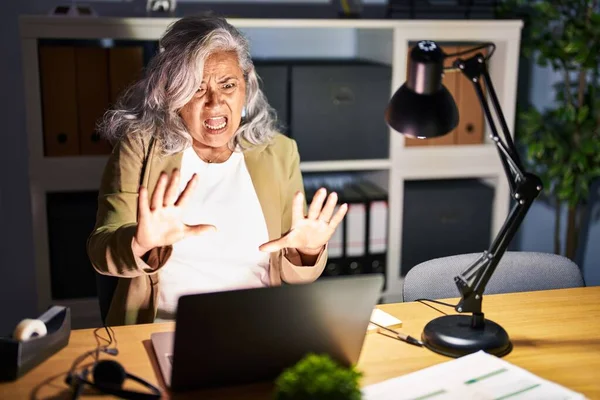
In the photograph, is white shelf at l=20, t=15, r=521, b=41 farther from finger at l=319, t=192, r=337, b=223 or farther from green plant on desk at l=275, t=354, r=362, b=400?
green plant on desk at l=275, t=354, r=362, b=400

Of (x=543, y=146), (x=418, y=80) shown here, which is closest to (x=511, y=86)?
(x=543, y=146)

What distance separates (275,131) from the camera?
2.15 metres

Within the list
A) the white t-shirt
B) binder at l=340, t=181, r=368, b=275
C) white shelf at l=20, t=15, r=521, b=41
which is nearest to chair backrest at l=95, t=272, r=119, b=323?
the white t-shirt

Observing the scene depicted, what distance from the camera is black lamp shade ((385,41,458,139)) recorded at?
1.41 m

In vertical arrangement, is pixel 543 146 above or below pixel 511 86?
below

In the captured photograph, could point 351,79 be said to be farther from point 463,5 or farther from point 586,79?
point 586,79

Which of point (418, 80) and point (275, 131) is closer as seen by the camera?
point (418, 80)

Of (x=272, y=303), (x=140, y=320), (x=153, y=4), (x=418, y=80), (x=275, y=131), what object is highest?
(x=153, y=4)

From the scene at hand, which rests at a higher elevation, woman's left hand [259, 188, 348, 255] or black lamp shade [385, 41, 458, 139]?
black lamp shade [385, 41, 458, 139]

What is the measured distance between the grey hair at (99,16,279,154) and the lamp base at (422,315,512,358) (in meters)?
0.81

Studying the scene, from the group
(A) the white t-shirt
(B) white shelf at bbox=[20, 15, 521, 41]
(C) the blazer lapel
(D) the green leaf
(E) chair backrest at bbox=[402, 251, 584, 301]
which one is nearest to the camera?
(E) chair backrest at bbox=[402, 251, 584, 301]

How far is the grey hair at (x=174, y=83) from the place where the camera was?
1936 millimetres

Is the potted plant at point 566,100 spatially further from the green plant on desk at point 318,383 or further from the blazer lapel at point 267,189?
the green plant on desk at point 318,383

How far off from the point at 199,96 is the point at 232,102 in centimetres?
8
